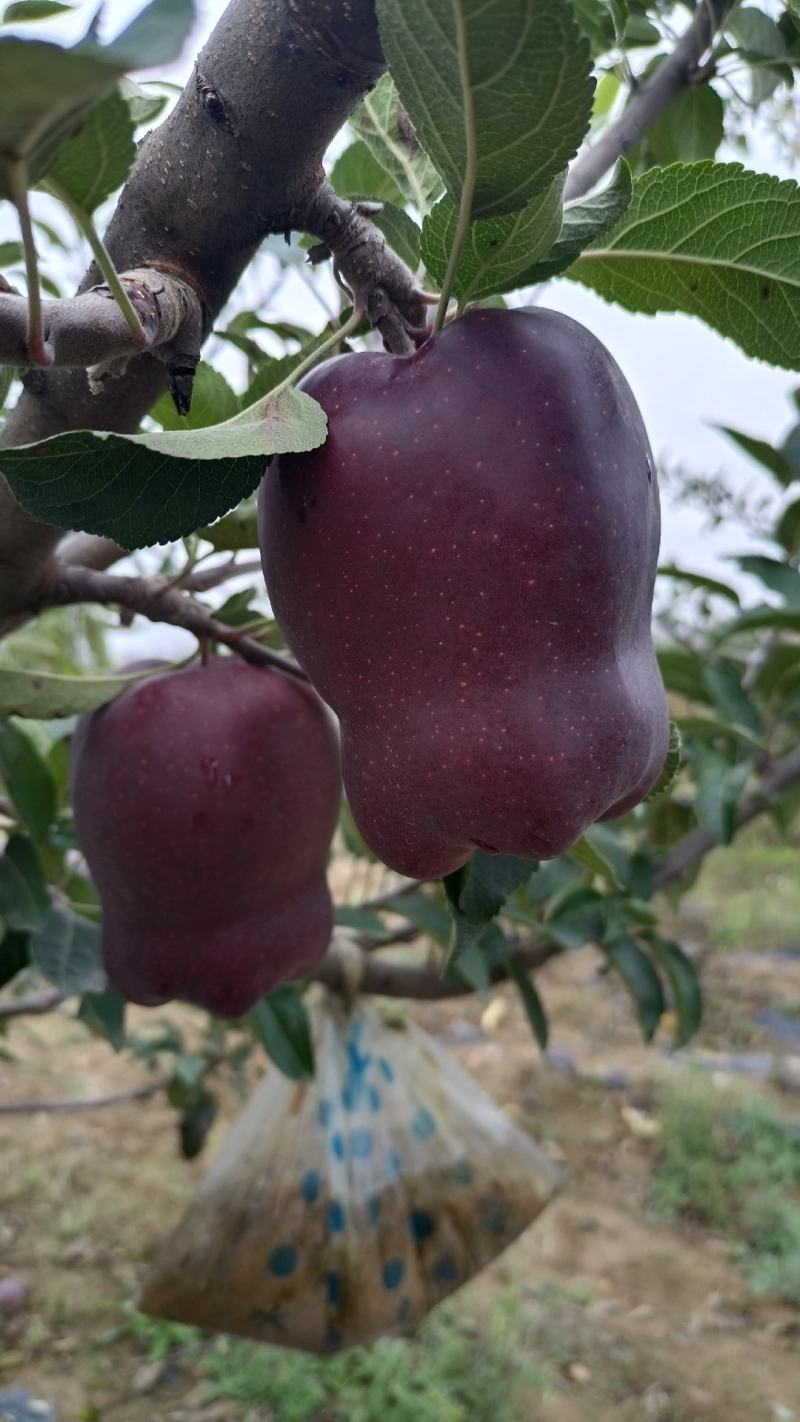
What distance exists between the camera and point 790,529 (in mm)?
1108

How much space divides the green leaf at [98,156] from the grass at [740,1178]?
1883 mm

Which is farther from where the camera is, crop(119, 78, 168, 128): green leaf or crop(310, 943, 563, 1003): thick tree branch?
crop(310, 943, 563, 1003): thick tree branch

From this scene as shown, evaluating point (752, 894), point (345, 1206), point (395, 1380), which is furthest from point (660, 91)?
point (752, 894)

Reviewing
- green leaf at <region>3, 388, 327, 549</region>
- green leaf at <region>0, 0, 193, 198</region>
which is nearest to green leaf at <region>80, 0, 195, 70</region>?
green leaf at <region>0, 0, 193, 198</region>

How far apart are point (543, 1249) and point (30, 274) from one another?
1929mm

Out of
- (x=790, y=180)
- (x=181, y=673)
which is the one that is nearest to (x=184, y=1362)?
(x=181, y=673)

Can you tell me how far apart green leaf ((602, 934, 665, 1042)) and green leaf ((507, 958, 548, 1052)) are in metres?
0.09

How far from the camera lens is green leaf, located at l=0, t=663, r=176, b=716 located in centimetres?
61

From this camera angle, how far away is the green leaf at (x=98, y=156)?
0.95 feet

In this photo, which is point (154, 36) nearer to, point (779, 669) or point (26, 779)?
point (26, 779)

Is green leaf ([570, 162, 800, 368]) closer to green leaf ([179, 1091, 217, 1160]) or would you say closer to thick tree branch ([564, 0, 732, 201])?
thick tree branch ([564, 0, 732, 201])

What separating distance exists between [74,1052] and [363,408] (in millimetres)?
2500

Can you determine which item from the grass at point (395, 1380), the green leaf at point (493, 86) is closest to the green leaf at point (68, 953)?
the green leaf at point (493, 86)

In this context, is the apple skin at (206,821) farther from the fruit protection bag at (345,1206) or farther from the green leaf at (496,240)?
the fruit protection bag at (345,1206)
